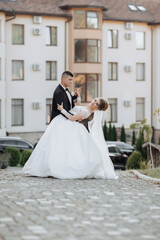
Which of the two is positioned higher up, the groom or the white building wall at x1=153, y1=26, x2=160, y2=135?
the white building wall at x1=153, y1=26, x2=160, y2=135

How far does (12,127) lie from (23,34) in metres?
6.49

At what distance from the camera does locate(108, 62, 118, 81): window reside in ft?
151

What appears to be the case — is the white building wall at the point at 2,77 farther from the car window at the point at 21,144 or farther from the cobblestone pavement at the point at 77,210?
the cobblestone pavement at the point at 77,210

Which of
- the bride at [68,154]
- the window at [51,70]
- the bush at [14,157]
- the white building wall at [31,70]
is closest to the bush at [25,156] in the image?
the bush at [14,157]

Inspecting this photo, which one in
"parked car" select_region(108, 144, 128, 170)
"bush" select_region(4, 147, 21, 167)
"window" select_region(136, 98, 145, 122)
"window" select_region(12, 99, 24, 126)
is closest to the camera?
"bush" select_region(4, 147, 21, 167)

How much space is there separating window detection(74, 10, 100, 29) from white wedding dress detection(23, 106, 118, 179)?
3176 cm

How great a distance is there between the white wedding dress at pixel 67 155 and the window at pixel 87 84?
104ft

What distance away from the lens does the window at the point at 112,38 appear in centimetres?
4572

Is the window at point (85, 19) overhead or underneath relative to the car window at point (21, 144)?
overhead

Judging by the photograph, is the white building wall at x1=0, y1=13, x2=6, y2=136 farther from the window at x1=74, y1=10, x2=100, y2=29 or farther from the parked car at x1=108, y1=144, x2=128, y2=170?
the parked car at x1=108, y1=144, x2=128, y2=170

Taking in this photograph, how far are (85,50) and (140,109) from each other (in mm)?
7252

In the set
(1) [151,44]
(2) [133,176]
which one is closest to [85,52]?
(1) [151,44]

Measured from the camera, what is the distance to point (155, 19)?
154 ft

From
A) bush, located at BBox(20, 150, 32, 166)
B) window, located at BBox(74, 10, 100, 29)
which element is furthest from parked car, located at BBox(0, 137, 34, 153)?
window, located at BBox(74, 10, 100, 29)
